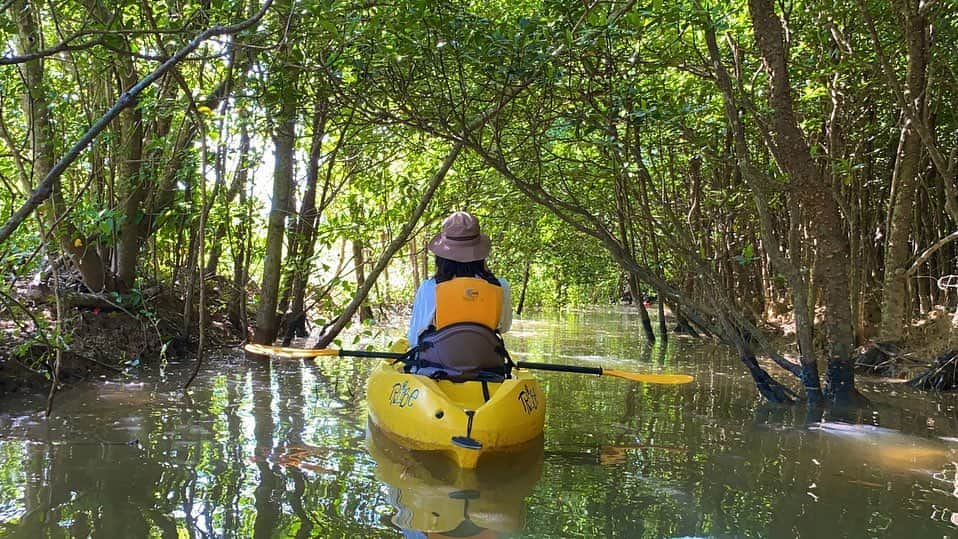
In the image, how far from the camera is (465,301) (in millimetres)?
5141

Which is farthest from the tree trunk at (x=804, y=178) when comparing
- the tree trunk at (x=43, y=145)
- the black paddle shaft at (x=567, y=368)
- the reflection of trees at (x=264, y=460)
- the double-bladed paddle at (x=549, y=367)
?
the tree trunk at (x=43, y=145)

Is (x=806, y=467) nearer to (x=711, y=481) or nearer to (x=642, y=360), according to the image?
(x=711, y=481)

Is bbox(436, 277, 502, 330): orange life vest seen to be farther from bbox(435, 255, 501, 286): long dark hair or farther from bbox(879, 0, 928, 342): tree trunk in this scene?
bbox(879, 0, 928, 342): tree trunk

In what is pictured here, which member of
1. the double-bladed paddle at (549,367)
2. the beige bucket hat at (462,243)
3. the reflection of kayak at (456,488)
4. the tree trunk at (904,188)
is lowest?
the reflection of kayak at (456,488)

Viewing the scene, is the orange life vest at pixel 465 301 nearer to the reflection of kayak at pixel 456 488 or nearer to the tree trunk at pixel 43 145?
the reflection of kayak at pixel 456 488

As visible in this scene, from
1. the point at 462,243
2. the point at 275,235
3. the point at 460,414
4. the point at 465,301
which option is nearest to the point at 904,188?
the point at 462,243

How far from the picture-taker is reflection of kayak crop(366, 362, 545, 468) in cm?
437

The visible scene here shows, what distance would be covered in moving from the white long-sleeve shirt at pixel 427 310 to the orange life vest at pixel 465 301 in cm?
8

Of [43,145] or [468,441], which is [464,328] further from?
[43,145]

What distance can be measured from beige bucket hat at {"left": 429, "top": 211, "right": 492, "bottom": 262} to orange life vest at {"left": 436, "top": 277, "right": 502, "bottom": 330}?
191mm

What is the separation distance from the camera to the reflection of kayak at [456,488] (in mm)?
3520

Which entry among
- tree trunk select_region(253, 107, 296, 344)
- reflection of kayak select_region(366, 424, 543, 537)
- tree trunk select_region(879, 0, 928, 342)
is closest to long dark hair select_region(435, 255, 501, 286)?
reflection of kayak select_region(366, 424, 543, 537)

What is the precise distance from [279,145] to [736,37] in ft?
17.1

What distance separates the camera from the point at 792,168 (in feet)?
20.2
